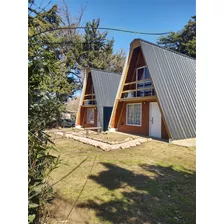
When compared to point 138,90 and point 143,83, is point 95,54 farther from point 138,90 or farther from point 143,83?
point 138,90

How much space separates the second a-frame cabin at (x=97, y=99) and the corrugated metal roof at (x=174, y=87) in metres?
6.16

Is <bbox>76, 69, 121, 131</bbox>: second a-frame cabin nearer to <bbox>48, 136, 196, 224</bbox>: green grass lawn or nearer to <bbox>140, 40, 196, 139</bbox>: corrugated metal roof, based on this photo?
<bbox>140, 40, 196, 139</bbox>: corrugated metal roof

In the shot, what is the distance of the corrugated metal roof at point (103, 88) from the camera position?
16.2m

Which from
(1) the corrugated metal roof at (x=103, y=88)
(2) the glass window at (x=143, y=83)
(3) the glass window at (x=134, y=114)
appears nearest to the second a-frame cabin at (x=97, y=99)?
(1) the corrugated metal roof at (x=103, y=88)

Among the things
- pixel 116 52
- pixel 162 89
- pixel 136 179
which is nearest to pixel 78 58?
pixel 116 52

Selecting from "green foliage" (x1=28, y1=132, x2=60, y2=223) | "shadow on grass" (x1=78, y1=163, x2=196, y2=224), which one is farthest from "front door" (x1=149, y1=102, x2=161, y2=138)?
"green foliage" (x1=28, y1=132, x2=60, y2=223)

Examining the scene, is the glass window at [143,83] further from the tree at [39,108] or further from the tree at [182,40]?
the tree at [182,40]

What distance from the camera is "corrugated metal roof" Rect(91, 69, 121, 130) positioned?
1624 cm

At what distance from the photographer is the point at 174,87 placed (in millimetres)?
11625
